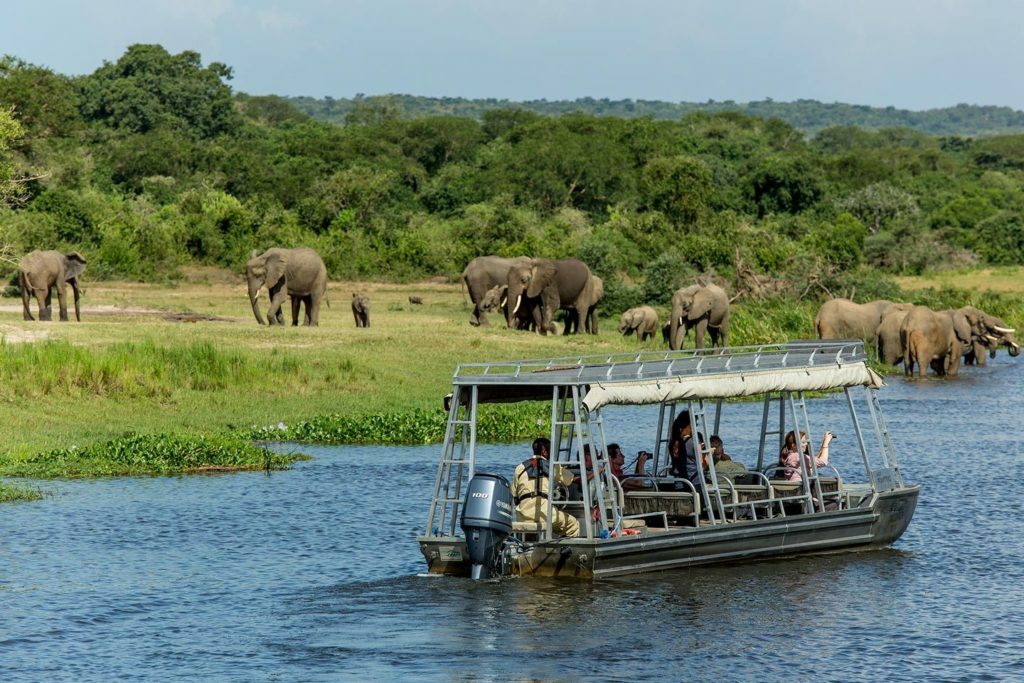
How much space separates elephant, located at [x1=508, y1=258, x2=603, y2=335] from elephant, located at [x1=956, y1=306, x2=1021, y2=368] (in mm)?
10760

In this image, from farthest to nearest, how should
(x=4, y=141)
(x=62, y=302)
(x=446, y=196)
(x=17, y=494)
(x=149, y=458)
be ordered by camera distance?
(x=446, y=196) < (x=4, y=141) < (x=62, y=302) < (x=149, y=458) < (x=17, y=494)

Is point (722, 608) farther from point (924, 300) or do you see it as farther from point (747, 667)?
point (924, 300)

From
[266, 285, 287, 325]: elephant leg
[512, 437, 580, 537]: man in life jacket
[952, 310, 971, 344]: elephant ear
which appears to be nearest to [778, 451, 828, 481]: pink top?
[512, 437, 580, 537]: man in life jacket

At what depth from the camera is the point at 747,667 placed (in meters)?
14.3

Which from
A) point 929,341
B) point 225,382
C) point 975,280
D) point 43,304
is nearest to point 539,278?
point 929,341

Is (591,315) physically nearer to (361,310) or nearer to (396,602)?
(361,310)

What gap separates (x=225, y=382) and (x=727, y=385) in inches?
570

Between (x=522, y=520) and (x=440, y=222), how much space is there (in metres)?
54.3

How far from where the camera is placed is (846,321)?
44250 millimetres

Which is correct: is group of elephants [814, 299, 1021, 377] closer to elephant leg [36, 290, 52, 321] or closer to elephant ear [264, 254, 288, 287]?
elephant ear [264, 254, 288, 287]

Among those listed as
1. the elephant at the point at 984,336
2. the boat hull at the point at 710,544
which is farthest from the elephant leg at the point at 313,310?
the boat hull at the point at 710,544

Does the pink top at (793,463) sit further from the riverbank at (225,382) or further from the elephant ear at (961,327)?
the elephant ear at (961,327)

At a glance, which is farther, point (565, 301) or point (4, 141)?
point (4, 141)

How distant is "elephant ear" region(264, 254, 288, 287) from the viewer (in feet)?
141
